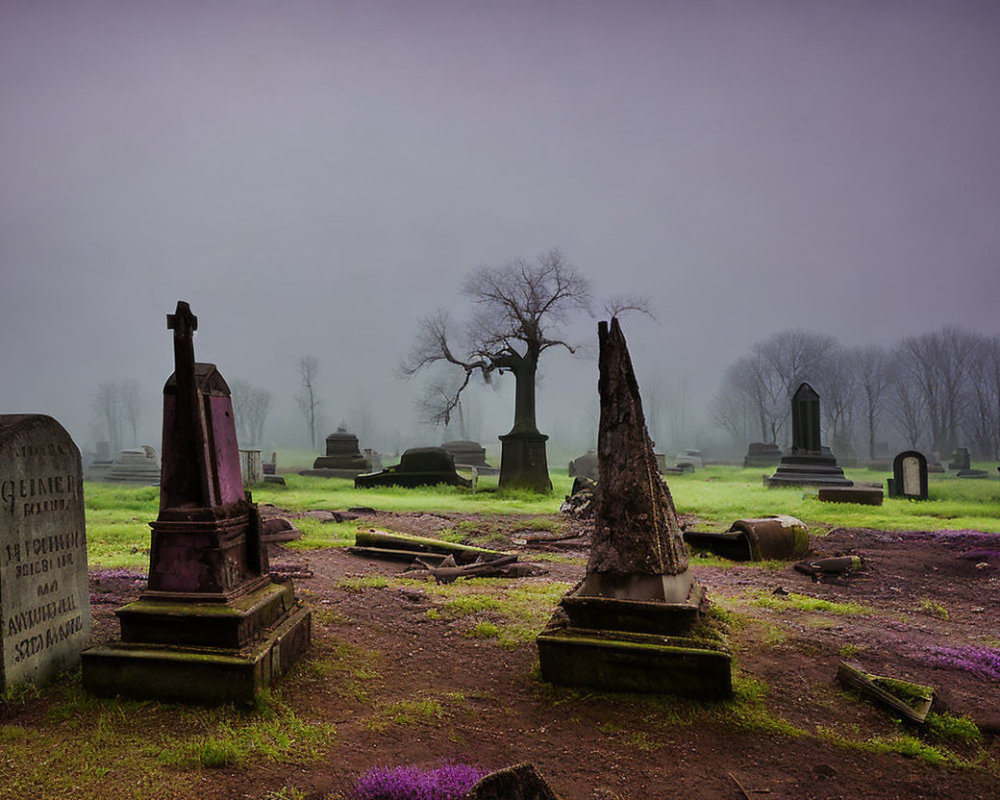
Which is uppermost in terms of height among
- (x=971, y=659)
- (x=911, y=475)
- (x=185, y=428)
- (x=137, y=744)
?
(x=185, y=428)

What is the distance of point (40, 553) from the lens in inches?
171

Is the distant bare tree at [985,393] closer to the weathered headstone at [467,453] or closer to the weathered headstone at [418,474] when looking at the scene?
the weathered headstone at [467,453]

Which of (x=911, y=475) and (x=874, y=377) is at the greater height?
(x=874, y=377)

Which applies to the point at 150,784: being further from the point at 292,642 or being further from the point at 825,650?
the point at 825,650

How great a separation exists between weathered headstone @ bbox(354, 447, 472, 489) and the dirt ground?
14138 millimetres

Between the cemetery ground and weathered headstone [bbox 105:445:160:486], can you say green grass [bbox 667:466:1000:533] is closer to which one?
the cemetery ground

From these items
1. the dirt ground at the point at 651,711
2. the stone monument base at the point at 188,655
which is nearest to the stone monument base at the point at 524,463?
the dirt ground at the point at 651,711

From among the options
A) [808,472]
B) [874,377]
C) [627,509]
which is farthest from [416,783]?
[874,377]

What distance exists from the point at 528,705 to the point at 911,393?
5909cm

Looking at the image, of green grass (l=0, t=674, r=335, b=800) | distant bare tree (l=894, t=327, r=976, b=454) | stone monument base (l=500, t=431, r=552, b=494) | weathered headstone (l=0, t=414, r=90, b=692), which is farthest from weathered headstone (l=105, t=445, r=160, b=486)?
distant bare tree (l=894, t=327, r=976, b=454)

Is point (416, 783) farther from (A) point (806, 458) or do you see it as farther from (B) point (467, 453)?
(B) point (467, 453)

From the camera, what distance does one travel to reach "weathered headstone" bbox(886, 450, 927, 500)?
672 inches

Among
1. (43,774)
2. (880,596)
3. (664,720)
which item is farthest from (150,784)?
(880,596)

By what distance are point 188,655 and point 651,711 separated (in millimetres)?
3207
